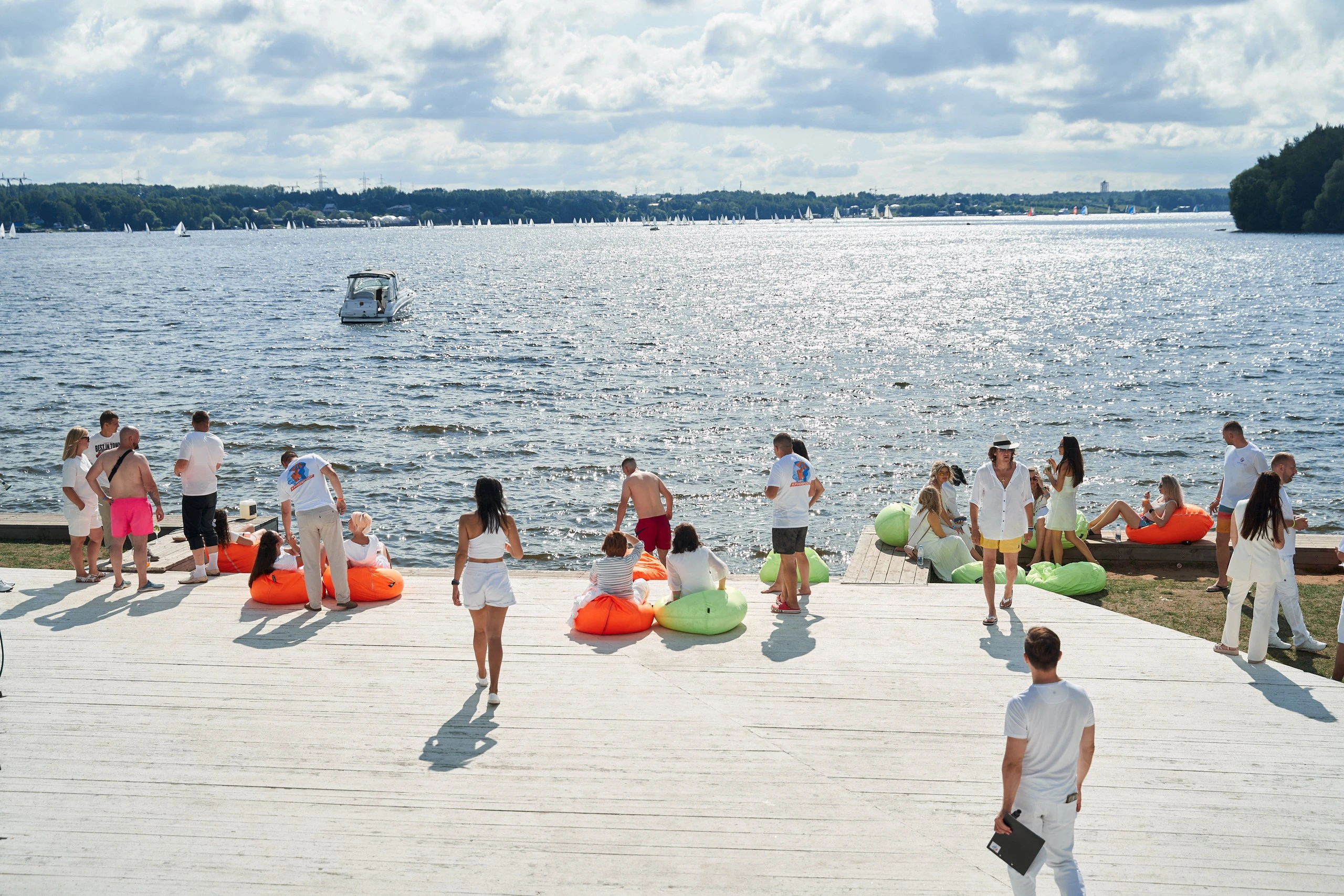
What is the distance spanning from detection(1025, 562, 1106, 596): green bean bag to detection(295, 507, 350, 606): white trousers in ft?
27.3

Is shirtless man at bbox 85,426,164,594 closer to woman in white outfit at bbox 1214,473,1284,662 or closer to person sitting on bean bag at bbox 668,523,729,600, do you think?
person sitting on bean bag at bbox 668,523,729,600

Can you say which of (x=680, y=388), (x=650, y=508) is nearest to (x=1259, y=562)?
(x=650, y=508)

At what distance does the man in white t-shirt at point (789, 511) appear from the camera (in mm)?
10656

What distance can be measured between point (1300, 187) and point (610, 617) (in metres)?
145

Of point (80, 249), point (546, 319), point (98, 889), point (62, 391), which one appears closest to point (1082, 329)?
point (546, 319)

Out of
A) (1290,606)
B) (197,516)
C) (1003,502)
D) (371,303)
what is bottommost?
(1290,606)

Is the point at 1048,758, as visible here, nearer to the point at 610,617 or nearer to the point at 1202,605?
the point at 610,617

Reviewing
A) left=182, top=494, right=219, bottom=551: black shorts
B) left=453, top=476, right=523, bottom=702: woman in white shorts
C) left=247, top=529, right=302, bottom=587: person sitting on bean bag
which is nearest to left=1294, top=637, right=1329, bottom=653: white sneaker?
left=453, top=476, right=523, bottom=702: woman in white shorts

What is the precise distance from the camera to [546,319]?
62375 millimetres

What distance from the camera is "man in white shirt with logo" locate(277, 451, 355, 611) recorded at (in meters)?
10.8

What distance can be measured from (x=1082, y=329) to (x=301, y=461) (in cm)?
5169

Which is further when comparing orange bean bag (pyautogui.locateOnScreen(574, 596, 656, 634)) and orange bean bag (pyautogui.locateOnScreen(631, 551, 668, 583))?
orange bean bag (pyautogui.locateOnScreen(631, 551, 668, 583))

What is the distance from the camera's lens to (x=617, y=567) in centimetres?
1041

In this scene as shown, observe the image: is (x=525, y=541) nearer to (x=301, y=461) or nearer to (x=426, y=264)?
(x=301, y=461)
